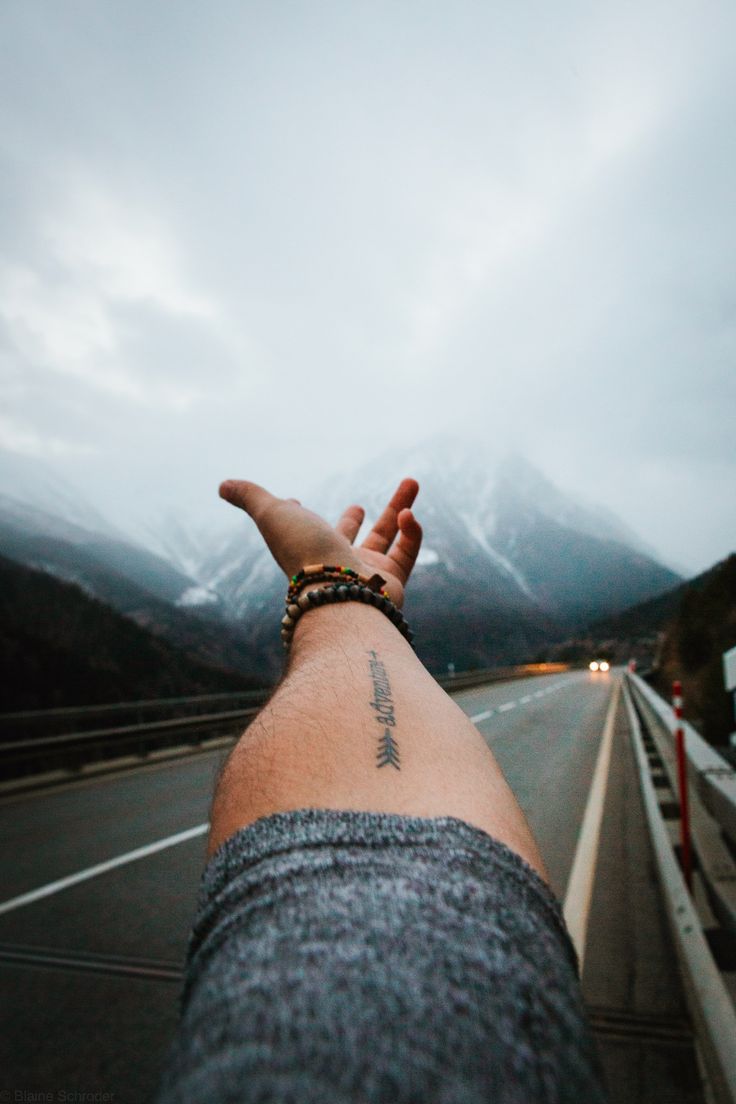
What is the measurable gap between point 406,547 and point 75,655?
21467 millimetres

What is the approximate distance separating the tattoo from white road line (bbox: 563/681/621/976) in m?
2.02

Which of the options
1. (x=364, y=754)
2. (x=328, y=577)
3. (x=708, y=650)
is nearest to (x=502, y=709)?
(x=708, y=650)

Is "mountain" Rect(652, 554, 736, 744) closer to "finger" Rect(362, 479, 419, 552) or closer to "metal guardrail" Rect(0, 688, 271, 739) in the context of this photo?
"finger" Rect(362, 479, 419, 552)

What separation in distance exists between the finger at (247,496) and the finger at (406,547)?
1.26 feet

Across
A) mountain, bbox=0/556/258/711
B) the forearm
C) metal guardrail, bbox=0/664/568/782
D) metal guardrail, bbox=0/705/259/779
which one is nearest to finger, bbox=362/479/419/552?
the forearm

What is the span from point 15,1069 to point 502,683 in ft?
105

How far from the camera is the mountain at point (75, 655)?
58.3 feet

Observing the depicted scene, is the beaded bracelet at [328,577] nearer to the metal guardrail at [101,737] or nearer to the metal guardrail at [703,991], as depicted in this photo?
the metal guardrail at [703,991]


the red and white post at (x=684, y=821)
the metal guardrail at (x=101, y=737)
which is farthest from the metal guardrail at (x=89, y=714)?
the red and white post at (x=684, y=821)

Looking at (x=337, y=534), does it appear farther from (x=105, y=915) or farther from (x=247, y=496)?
(x=105, y=915)

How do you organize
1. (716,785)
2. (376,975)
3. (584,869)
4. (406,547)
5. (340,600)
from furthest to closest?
(584,869), (716,785), (406,547), (340,600), (376,975)

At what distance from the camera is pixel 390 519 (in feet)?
6.31

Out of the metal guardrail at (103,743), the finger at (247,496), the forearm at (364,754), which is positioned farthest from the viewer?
the metal guardrail at (103,743)

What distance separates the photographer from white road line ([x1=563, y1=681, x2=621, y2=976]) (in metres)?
3.71
